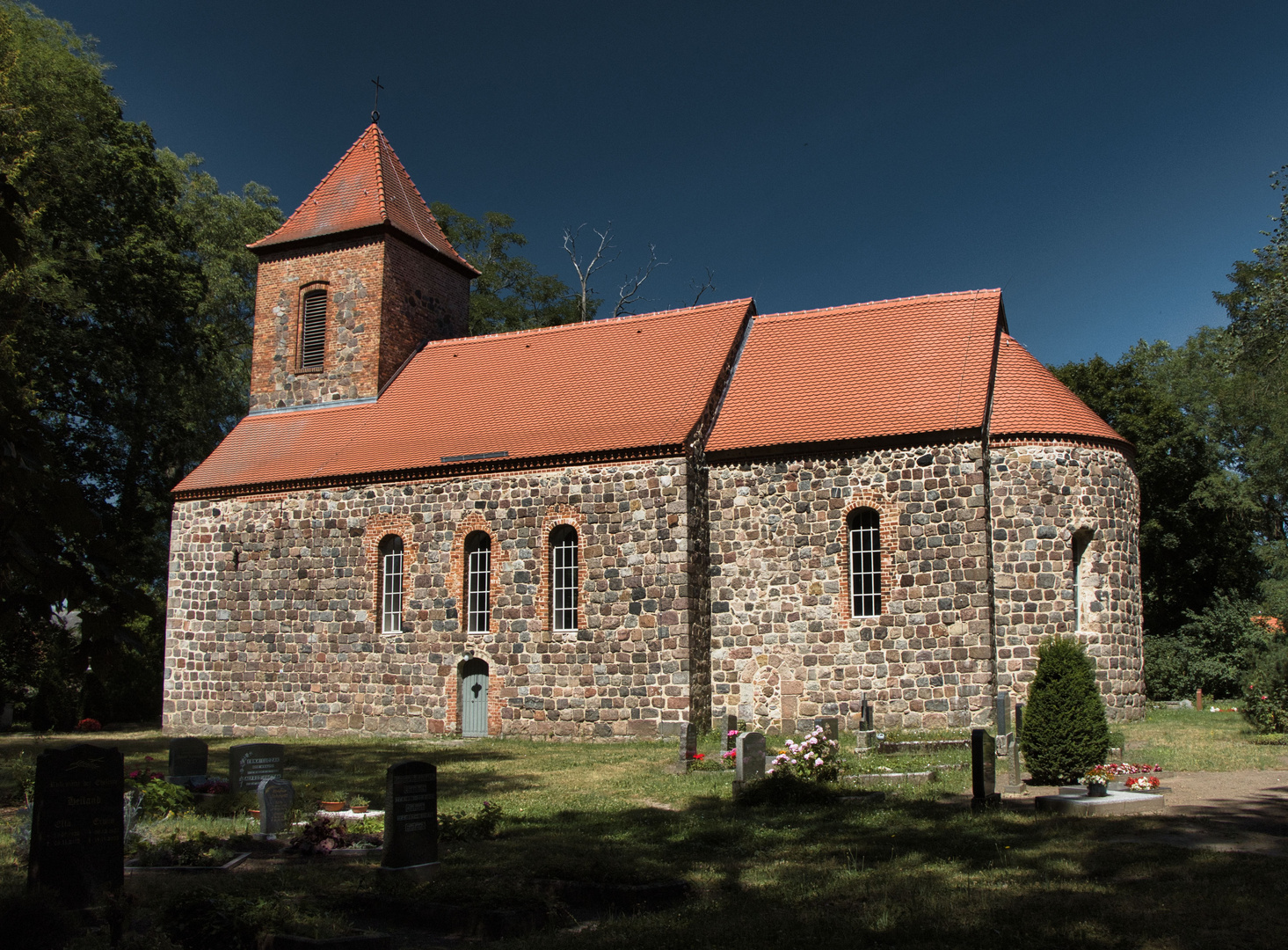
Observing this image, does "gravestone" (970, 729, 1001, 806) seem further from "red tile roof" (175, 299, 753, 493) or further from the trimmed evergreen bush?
"red tile roof" (175, 299, 753, 493)

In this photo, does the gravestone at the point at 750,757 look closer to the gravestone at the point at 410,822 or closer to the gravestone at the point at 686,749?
the gravestone at the point at 686,749

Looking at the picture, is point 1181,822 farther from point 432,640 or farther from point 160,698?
point 160,698

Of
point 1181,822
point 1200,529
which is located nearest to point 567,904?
point 1181,822

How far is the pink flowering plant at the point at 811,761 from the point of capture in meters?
12.4

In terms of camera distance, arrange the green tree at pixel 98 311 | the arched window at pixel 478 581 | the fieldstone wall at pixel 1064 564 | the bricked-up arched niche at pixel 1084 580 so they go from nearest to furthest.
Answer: the fieldstone wall at pixel 1064 564
the bricked-up arched niche at pixel 1084 580
the arched window at pixel 478 581
the green tree at pixel 98 311

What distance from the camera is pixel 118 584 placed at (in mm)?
4070

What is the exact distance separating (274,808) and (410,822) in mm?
2646

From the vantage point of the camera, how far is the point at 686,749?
1483 cm

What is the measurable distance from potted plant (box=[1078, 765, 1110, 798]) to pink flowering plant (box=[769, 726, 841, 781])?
2.90m

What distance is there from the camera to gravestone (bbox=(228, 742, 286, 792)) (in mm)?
12406

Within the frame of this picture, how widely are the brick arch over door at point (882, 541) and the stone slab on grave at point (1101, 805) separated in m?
7.80

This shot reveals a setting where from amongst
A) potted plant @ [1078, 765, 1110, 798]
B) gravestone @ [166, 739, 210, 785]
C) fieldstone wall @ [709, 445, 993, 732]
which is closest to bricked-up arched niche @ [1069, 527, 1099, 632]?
fieldstone wall @ [709, 445, 993, 732]

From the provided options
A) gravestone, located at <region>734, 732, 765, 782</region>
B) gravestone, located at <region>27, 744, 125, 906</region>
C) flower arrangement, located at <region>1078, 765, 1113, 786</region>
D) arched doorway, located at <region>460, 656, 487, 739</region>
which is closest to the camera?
gravestone, located at <region>27, 744, 125, 906</region>

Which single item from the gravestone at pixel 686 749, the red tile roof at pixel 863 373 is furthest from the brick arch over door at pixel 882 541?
the gravestone at pixel 686 749
